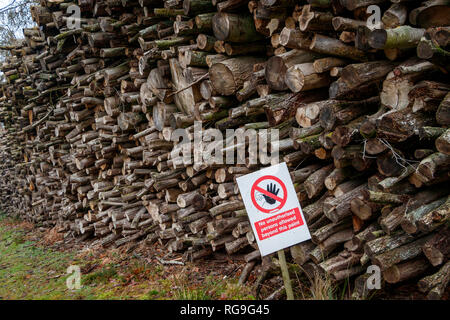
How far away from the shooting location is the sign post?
3156 mm

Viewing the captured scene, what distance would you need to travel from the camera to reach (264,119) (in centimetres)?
464

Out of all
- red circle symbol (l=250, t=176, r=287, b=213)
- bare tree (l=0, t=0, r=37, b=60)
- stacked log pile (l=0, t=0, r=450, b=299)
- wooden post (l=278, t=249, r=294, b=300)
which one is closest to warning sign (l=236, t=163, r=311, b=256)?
red circle symbol (l=250, t=176, r=287, b=213)

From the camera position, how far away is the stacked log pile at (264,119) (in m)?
3.06

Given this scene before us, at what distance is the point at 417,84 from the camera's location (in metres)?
3.04

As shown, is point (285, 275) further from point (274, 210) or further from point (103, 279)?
point (103, 279)

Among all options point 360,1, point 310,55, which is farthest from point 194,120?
point 360,1

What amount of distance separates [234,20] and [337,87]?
1638 mm

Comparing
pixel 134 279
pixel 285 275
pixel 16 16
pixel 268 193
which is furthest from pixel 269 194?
pixel 16 16

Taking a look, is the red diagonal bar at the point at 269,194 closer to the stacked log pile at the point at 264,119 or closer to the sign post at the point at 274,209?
the sign post at the point at 274,209

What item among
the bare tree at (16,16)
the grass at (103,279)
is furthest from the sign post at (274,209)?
the bare tree at (16,16)

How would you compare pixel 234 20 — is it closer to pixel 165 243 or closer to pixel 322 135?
pixel 322 135

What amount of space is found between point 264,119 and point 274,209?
5.66 ft

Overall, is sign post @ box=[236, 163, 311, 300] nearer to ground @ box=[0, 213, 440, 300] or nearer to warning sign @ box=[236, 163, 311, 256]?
warning sign @ box=[236, 163, 311, 256]

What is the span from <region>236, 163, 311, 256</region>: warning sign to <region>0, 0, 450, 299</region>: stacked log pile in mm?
502
